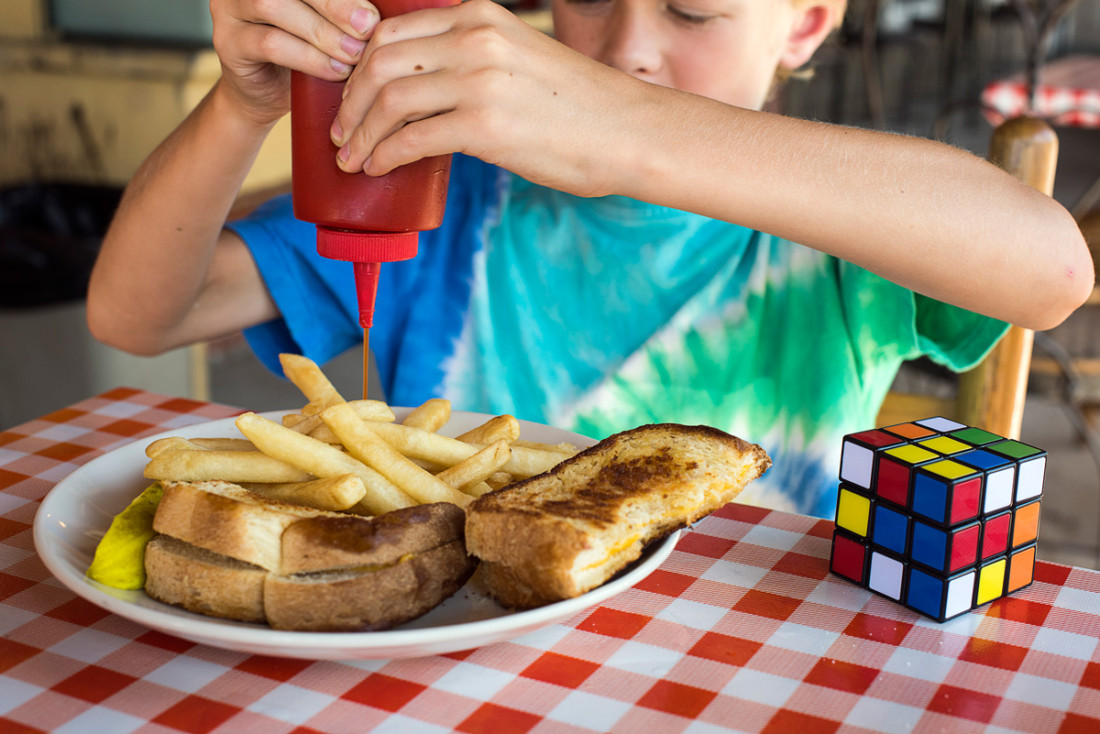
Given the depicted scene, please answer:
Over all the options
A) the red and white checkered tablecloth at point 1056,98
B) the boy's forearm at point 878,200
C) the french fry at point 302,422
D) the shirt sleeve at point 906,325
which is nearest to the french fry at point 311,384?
the french fry at point 302,422

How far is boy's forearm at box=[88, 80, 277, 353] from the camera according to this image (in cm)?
118

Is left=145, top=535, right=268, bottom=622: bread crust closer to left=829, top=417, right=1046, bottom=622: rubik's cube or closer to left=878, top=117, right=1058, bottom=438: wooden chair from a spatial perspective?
left=829, top=417, right=1046, bottom=622: rubik's cube

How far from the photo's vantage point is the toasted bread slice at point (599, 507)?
677 millimetres

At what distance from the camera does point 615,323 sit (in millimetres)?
1425

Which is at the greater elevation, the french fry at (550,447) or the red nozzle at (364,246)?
the red nozzle at (364,246)

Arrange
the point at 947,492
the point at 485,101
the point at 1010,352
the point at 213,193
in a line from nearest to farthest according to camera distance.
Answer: the point at 947,492 < the point at 485,101 < the point at 213,193 < the point at 1010,352

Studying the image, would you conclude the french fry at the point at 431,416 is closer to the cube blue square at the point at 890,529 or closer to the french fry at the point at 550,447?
the french fry at the point at 550,447

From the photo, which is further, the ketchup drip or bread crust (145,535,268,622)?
the ketchup drip

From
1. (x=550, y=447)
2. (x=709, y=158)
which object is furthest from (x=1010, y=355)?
(x=550, y=447)

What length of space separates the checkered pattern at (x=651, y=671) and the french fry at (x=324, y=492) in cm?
11

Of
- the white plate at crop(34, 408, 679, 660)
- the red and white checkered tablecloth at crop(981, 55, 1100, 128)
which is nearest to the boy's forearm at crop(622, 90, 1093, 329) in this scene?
the white plate at crop(34, 408, 679, 660)

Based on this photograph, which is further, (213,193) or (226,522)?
(213,193)

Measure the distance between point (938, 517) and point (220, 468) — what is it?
55 centimetres

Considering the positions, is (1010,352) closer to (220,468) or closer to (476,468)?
(476,468)
